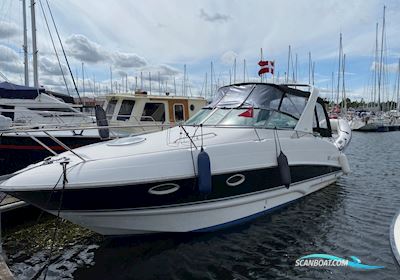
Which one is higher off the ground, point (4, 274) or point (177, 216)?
point (177, 216)

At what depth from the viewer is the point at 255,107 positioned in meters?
7.22

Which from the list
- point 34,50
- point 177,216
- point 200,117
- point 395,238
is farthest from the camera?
point 34,50

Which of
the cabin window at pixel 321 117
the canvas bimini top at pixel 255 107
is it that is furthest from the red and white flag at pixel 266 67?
the cabin window at pixel 321 117

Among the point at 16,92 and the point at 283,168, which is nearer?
the point at 283,168

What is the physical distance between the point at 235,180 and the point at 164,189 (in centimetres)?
127

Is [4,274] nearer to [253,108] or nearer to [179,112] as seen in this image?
[253,108]

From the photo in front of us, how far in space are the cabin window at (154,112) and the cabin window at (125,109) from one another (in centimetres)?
45

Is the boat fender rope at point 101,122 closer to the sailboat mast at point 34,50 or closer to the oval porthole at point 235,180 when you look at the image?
the oval porthole at point 235,180

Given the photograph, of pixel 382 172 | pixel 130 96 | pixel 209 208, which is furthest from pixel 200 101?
pixel 209 208

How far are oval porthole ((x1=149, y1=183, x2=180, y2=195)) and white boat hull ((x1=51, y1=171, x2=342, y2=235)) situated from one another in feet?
0.93

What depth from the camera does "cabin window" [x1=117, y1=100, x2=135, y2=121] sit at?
11.9 meters

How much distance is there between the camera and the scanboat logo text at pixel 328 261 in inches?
204

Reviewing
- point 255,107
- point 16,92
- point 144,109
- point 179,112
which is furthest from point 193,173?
point 16,92

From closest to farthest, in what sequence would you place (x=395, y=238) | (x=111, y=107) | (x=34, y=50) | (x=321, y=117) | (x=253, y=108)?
1. (x=395, y=238)
2. (x=253, y=108)
3. (x=321, y=117)
4. (x=111, y=107)
5. (x=34, y=50)
